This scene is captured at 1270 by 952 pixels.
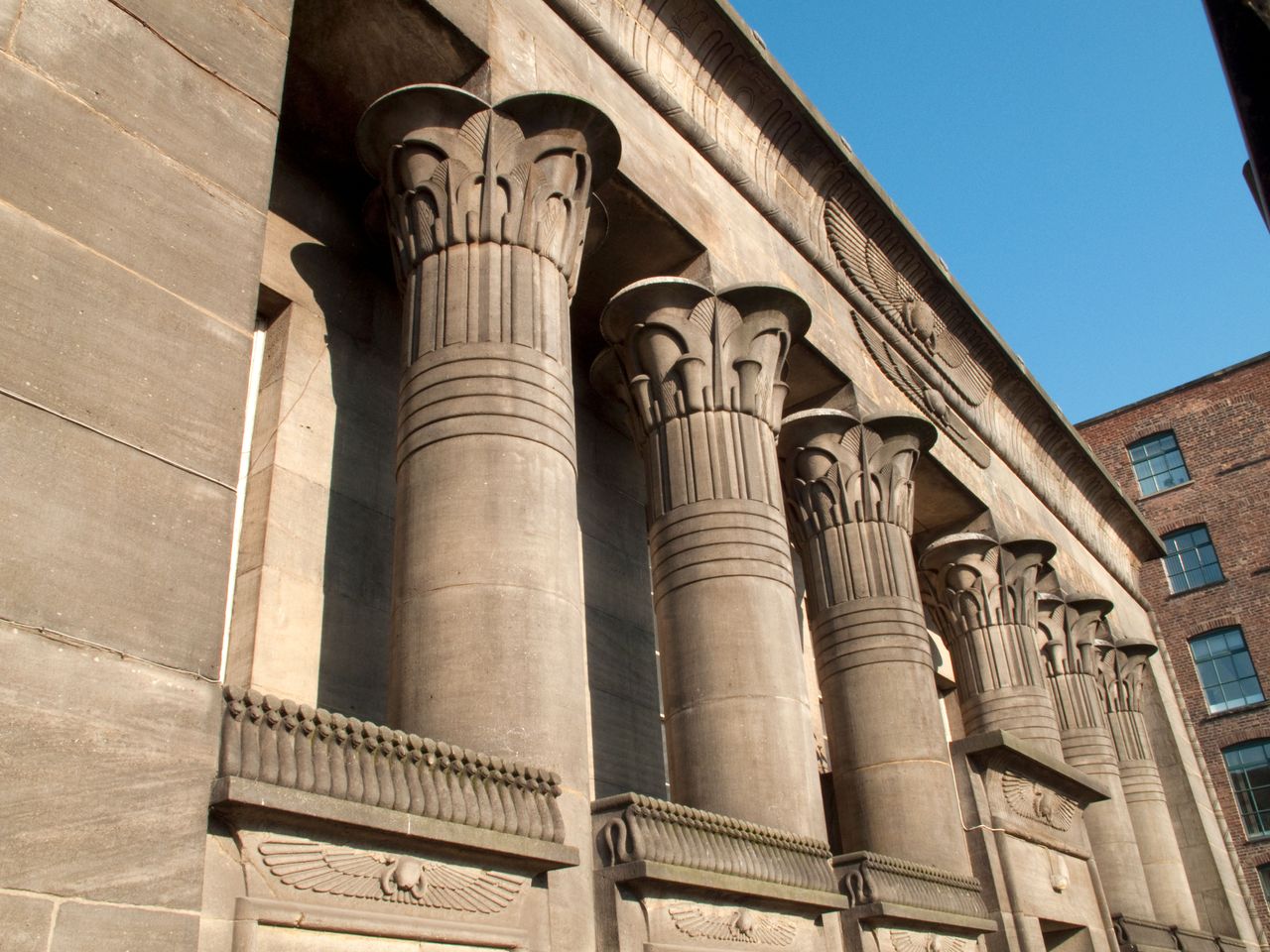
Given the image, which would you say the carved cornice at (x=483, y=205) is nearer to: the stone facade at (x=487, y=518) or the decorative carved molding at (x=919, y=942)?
the stone facade at (x=487, y=518)

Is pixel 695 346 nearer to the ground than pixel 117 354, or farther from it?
farther from it

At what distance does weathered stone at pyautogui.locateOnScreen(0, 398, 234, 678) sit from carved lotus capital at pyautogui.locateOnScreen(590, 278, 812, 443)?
621 cm

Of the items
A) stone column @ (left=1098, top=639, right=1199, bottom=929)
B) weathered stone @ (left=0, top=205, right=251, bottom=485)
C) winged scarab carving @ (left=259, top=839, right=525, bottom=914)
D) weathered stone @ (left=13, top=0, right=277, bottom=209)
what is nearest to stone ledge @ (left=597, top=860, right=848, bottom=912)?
winged scarab carving @ (left=259, top=839, right=525, bottom=914)

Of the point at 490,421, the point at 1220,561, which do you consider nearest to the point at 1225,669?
the point at 1220,561

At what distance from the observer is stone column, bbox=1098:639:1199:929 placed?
20.2 meters

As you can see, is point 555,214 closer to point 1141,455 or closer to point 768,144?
point 768,144

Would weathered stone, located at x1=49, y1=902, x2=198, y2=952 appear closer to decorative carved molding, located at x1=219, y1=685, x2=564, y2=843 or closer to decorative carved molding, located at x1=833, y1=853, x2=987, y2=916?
decorative carved molding, located at x1=219, y1=685, x2=564, y2=843

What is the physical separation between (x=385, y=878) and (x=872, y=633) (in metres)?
7.83

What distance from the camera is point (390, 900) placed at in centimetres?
566

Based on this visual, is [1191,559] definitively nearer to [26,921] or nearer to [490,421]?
[490,421]

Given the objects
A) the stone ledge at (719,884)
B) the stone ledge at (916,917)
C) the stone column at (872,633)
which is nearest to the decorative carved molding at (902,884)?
the stone ledge at (916,917)

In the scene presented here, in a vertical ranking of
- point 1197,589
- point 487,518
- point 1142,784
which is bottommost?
point 487,518

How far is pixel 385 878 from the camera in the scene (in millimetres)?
5664

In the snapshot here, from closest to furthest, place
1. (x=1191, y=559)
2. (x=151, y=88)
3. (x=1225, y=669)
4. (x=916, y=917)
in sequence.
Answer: (x=151, y=88) → (x=916, y=917) → (x=1225, y=669) → (x=1191, y=559)
